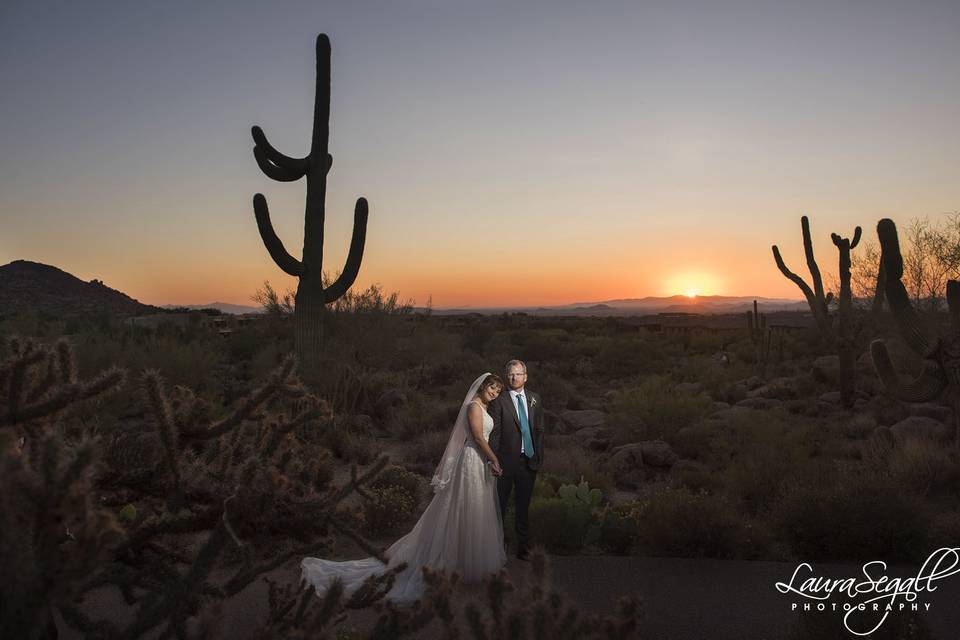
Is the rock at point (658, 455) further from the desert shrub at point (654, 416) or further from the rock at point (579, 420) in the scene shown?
the rock at point (579, 420)

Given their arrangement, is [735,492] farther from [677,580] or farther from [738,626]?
[738,626]

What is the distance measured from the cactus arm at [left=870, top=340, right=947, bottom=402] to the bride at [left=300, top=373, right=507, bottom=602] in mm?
9775

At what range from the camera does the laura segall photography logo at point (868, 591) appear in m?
5.76

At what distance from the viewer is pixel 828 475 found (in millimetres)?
10789

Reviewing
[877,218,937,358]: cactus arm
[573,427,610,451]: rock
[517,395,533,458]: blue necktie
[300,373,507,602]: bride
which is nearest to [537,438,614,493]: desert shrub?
[573,427,610,451]: rock

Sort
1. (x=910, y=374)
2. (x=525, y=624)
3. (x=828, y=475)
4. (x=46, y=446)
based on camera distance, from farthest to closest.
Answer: (x=910, y=374), (x=828, y=475), (x=525, y=624), (x=46, y=446)

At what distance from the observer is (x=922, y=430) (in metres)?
14.4

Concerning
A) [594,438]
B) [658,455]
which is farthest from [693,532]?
[594,438]

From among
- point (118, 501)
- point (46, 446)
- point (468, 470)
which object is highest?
Answer: point (46, 446)

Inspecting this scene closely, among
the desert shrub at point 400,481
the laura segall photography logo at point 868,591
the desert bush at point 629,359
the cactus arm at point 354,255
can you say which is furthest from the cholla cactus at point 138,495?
the desert bush at point 629,359

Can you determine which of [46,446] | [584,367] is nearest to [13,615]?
[46,446]

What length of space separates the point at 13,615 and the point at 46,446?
1.27 ft

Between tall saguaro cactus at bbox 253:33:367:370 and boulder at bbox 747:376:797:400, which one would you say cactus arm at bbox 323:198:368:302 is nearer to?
tall saguaro cactus at bbox 253:33:367:370

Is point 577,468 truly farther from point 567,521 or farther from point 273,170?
point 273,170
